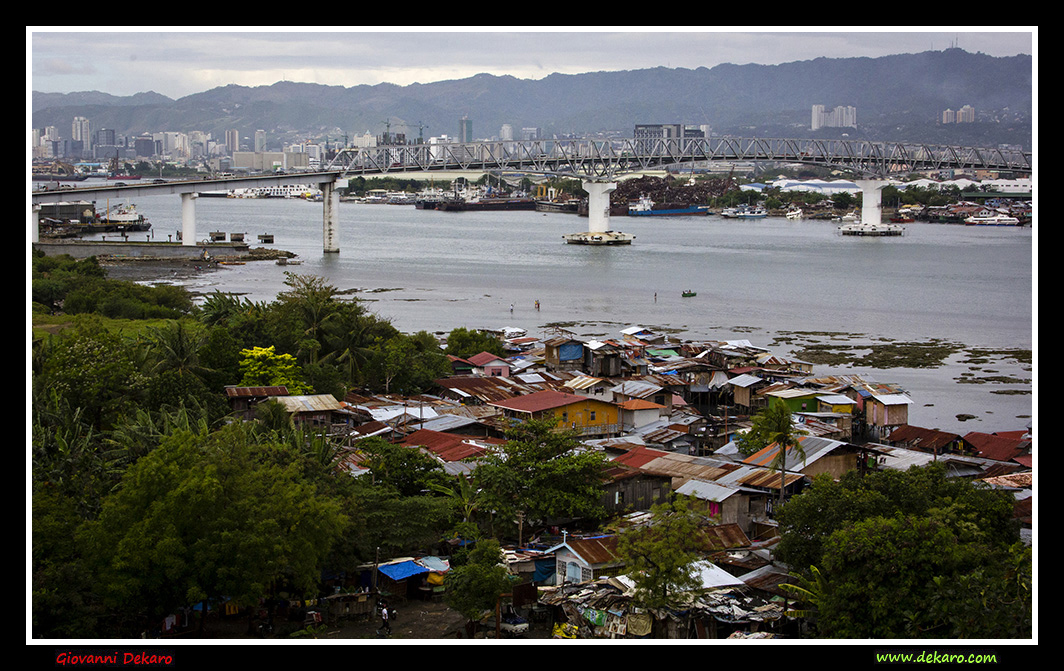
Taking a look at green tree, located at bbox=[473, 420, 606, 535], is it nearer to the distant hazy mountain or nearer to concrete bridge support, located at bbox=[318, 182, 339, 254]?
concrete bridge support, located at bbox=[318, 182, 339, 254]

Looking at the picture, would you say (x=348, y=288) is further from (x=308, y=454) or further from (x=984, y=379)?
(x=308, y=454)

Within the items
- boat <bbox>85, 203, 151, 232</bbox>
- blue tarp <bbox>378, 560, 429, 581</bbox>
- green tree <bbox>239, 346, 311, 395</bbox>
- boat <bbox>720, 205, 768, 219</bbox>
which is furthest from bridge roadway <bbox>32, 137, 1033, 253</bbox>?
blue tarp <bbox>378, 560, 429, 581</bbox>

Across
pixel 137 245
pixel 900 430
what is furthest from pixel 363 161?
pixel 900 430

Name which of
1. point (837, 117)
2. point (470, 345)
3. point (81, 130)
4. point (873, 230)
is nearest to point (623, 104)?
point (837, 117)

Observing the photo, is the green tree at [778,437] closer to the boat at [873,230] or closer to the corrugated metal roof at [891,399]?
the corrugated metal roof at [891,399]

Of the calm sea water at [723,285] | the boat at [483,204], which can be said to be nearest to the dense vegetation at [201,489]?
the calm sea water at [723,285]

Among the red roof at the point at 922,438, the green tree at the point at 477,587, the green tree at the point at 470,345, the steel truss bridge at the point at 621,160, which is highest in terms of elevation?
the steel truss bridge at the point at 621,160

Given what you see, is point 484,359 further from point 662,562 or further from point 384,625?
point 662,562
